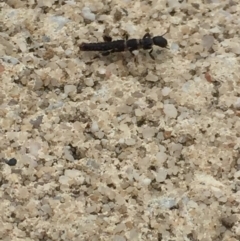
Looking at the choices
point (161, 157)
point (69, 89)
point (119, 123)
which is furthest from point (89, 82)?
point (161, 157)

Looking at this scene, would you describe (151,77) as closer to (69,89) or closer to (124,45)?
(124,45)

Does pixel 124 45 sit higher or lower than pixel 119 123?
higher

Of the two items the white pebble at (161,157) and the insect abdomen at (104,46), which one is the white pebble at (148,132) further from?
the insect abdomen at (104,46)

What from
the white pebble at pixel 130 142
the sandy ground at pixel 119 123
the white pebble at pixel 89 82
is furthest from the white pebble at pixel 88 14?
the white pebble at pixel 130 142

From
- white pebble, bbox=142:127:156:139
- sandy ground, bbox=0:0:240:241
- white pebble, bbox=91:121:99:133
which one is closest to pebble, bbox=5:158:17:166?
sandy ground, bbox=0:0:240:241

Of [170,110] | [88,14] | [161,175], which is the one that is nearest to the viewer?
[161,175]

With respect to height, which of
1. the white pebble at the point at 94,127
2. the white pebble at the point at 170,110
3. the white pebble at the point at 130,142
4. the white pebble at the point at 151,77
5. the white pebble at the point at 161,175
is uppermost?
the white pebble at the point at 151,77

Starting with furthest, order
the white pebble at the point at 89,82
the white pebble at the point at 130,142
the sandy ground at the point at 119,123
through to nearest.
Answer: the white pebble at the point at 89,82 → the white pebble at the point at 130,142 → the sandy ground at the point at 119,123
